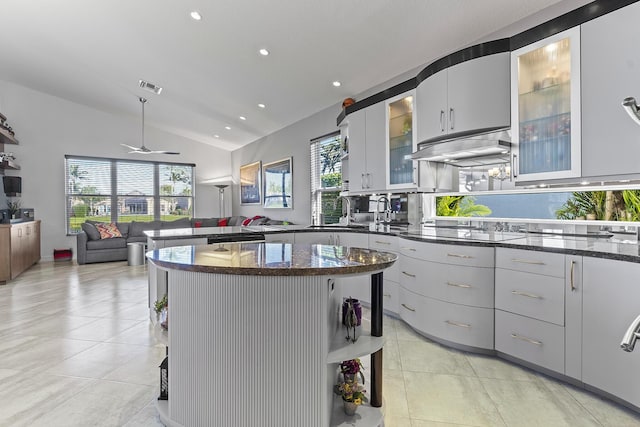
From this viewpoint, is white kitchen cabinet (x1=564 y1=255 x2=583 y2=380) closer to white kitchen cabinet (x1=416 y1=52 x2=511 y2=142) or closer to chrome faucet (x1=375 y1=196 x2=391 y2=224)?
white kitchen cabinet (x1=416 y1=52 x2=511 y2=142)

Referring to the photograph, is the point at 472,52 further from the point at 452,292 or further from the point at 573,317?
the point at 573,317

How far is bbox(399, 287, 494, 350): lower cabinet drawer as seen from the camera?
256cm

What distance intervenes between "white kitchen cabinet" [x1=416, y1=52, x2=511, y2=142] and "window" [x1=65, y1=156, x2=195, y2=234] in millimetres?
7447

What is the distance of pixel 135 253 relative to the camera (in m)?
6.77

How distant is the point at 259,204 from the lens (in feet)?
26.3

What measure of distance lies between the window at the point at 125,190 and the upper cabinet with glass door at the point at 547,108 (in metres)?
8.16

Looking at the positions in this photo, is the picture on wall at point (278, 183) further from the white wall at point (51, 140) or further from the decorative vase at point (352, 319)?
the decorative vase at point (352, 319)

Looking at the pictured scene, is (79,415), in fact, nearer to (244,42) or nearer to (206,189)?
(244,42)

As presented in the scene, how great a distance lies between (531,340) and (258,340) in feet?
6.07

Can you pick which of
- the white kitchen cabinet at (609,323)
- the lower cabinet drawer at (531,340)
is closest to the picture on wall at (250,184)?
the lower cabinet drawer at (531,340)

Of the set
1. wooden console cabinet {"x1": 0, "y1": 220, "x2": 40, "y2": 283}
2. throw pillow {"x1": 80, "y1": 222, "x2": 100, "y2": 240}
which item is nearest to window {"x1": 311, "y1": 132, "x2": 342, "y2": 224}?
throw pillow {"x1": 80, "y1": 222, "x2": 100, "y2": 240}

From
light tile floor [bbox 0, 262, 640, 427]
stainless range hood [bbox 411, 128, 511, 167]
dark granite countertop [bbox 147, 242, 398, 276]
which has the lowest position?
light tile floor [bbox 0, 262, 640, 427]

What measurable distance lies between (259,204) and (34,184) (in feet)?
14.7

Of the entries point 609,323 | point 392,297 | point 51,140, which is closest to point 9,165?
point 51,140
